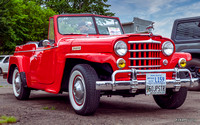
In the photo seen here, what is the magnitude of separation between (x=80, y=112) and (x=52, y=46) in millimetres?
1728

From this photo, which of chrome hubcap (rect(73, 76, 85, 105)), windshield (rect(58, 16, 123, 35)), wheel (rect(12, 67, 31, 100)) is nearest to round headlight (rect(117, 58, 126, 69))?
chrome hubcap (rect(73, 76, 85, 105))

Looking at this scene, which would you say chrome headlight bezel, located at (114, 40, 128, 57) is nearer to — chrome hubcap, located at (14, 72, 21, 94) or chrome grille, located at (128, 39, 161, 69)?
chrome grille, located at (128, 39, 161, 69)

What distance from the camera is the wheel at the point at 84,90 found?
4.83 meters

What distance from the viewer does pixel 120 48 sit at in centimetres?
501

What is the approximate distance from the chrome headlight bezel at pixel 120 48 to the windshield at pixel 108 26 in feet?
5.59

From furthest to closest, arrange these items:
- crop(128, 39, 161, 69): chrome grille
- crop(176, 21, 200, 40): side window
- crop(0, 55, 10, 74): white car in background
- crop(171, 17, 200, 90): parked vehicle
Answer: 1. crop(0, 55, 10, 74): white car in background
2. crop(176, 21, 200, 40): side window
3. crop(171, 17, 200, 90): parked vehicle
4. crop(128, 39, 161, 69): chrome grille

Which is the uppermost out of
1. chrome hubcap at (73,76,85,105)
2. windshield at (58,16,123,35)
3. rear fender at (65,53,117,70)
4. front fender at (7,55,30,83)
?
windshield at (58,16,123,35)

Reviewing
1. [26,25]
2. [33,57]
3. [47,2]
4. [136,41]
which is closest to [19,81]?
[33,57]

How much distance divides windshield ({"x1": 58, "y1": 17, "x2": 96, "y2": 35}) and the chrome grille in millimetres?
1690

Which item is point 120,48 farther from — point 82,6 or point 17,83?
point 82,6

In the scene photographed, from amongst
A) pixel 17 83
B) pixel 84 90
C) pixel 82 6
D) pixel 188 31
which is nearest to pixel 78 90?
pixel 84 90

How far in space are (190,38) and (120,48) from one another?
5094mm

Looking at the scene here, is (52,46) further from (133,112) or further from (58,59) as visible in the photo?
(133,112)

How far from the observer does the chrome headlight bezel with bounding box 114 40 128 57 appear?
16.4ft
